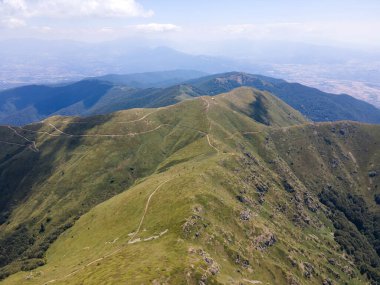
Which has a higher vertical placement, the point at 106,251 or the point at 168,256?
the point at 168,256

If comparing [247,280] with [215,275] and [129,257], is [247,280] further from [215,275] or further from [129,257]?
[129,257]

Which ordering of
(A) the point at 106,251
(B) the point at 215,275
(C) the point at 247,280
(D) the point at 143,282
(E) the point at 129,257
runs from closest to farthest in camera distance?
(D) the point at 143,282 < (B) the point at 215,275 < (E) the point at 129,257 < (C) the point at 247,280 < (A) the point at 106,251

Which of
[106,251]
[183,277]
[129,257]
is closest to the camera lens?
[183,277]

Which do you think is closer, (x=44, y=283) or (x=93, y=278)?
(x=93, y=278)

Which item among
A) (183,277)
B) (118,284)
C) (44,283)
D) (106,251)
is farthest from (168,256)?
(44,283)

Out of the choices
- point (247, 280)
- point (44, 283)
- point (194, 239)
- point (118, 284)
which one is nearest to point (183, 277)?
point (118, 284)

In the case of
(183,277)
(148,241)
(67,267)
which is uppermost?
(183,277)

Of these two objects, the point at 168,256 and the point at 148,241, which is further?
the point at 148,241

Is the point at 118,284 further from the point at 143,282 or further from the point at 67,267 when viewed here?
the point at 67,267

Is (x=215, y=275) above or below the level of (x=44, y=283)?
above
